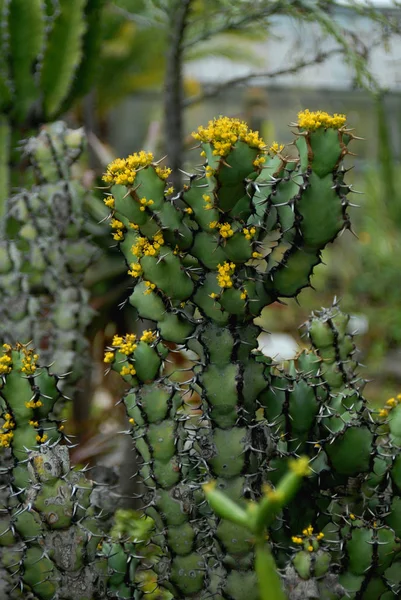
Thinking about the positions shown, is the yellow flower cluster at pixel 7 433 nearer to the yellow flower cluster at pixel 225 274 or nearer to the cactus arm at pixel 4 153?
the yellow flower cluster at pixel 225 274

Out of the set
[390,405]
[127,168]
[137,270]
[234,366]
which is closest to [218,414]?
[234,366]

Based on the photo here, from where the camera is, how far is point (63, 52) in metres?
3.62

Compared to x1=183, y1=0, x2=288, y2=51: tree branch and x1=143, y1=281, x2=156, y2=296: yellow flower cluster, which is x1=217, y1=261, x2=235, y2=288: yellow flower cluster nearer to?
x1=143, y1=281, x2=156, y2=296: yellow flower cluster

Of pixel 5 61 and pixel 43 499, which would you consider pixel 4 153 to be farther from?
pixel 43 499

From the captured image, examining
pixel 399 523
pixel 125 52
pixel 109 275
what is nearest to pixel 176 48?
pixel 109 275

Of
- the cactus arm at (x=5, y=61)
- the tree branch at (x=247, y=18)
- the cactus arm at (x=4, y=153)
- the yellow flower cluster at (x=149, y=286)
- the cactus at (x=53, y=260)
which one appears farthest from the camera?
the cactus arm at (x=4, y=153)

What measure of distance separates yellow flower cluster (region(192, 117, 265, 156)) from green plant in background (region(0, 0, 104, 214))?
2159mm

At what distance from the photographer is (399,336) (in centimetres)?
610

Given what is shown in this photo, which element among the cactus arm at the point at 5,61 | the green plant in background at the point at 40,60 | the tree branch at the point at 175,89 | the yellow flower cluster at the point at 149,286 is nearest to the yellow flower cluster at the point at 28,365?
the yellow flower cluster at the point at 149,286

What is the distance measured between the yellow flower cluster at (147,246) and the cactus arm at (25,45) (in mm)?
2191

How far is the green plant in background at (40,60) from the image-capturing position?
11.5 feet

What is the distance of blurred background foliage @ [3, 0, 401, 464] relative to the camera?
3.37 metres

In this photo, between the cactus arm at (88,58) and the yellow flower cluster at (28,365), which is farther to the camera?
the cactus arm at (88,58)

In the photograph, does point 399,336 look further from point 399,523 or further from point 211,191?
point 211,191
